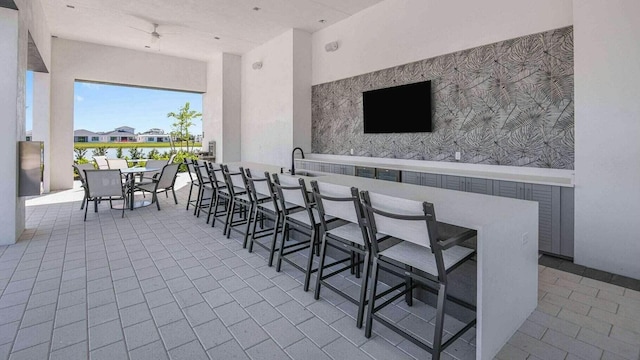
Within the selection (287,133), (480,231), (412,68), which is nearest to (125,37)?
(287,133)

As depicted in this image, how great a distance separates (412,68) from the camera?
4.87 meters

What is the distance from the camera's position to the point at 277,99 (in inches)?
278

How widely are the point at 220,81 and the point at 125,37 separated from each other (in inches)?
84.9

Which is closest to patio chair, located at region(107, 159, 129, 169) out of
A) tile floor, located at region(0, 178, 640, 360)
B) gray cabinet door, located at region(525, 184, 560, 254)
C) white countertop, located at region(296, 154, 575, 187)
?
tile floor, located at region(0, 178, 640, 360)

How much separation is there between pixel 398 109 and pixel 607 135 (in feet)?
A: 8.75

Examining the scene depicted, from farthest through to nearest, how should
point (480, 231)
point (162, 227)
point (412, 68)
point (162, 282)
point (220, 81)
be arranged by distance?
point (220, 81) → point (412, 68) → point (162, 227) → point (162, 282) → point (480, 231)

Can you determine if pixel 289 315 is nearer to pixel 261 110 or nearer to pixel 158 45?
pixel 261 110

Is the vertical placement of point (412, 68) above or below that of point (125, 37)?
below

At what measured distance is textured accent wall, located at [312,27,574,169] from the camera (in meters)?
3.39

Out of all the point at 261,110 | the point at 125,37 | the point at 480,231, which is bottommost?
the point at 480,231

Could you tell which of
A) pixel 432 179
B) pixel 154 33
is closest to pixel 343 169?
pixel 432 179

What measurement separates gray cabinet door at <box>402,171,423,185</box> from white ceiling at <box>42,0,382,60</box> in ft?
9.42

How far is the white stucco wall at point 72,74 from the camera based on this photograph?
24.2 ft

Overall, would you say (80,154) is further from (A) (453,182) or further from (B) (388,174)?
(A) (453,182)
